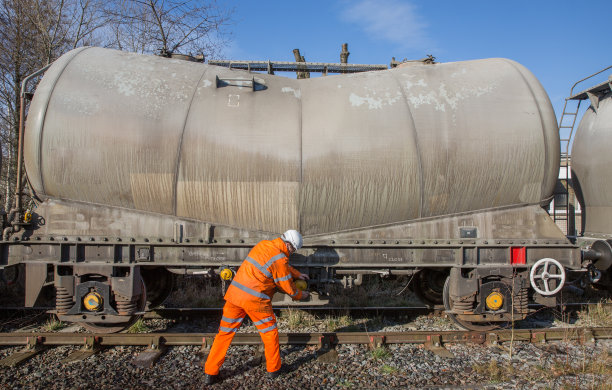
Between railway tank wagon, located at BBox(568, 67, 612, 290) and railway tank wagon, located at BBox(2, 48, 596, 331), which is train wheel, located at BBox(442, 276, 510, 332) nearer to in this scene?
railway tank wagon, located at BBox(2, 48, 596, 331)

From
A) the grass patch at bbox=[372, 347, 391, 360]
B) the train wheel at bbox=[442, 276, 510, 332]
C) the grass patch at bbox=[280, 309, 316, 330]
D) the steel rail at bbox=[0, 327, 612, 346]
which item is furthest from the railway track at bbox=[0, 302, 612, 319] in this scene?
the grass patch at bbox=[372, 347, 391, 360]

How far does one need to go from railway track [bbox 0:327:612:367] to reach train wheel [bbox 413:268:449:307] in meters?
1.11

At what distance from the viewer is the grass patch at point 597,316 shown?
6.19m

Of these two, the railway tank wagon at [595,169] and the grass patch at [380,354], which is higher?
the railway tank wagon at [595,169]

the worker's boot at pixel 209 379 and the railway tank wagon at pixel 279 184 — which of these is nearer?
the worker's boot at pixel 209 379

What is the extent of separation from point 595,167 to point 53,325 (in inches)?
383

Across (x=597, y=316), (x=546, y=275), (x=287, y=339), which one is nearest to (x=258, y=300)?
(x=287, y=339)

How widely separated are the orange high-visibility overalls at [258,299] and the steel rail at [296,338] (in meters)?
0.93

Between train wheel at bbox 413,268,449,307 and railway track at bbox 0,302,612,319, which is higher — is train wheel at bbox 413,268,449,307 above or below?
above

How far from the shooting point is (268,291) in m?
4.45

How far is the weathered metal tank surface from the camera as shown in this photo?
21.4 ft

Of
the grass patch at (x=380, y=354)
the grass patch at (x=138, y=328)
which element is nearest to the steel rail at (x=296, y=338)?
the grass patch at (x=380, y=354)

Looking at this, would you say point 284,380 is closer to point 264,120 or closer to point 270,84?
point 264,120

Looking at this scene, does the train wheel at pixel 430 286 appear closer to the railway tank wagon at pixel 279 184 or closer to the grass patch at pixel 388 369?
the railway tank wagon at pixel 279 184
